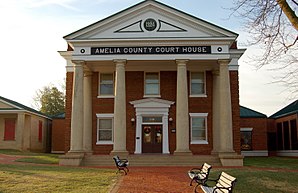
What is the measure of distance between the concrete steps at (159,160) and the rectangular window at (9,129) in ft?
53.2

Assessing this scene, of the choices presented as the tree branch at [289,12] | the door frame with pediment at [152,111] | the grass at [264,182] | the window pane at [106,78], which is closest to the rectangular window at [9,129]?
the window pane at [106,78]

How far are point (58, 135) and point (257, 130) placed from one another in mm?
21348

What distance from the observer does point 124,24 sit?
28359mm

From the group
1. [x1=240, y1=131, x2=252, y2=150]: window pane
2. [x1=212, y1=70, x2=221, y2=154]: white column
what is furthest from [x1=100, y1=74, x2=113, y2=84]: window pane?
[x1=240, y1=131, x2=252, y2=150]: window pane

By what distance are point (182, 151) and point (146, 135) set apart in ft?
18.8

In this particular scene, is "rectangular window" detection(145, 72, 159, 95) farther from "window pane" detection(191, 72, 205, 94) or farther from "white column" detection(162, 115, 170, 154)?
"window pane" detection(191, 72, 205, 94)

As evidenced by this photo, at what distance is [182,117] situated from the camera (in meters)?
26.5

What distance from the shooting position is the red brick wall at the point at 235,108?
30.2m

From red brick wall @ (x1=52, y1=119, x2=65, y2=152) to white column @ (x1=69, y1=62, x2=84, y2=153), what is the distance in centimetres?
1874

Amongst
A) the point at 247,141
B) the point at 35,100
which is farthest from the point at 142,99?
the point at 35,100

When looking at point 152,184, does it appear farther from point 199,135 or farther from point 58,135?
point 58,135

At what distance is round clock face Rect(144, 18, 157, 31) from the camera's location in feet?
92.5

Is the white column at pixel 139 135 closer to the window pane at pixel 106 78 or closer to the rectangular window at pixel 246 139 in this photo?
the window pane at pixel 106 78

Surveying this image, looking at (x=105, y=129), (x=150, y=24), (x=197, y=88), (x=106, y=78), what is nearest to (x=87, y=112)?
(x=105, y=129)
